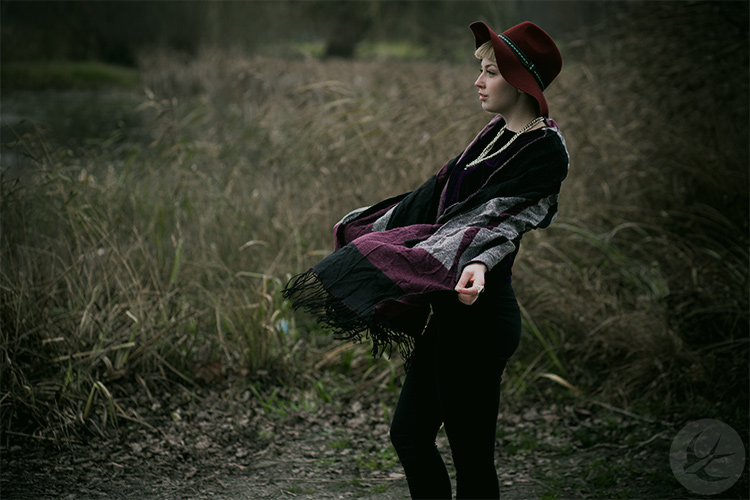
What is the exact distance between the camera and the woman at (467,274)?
208cm

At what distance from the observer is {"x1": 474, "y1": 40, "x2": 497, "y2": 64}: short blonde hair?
7.26 feet

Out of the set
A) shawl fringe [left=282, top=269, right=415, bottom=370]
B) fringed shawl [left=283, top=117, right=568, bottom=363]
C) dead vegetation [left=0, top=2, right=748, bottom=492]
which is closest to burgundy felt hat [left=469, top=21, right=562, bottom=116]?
fringed shawl [left=283, top=117, right=568, bottom=363]

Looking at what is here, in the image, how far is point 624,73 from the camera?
627 centimetres

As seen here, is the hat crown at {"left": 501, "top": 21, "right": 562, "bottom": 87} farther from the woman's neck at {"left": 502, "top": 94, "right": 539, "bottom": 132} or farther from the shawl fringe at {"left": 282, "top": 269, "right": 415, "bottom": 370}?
the shawl fringe at {"left": 282, "top": 269, "right": 415, "bottom": 370}

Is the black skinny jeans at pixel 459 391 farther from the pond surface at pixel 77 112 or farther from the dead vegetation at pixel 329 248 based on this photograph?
the pond surface at pixel 77 112

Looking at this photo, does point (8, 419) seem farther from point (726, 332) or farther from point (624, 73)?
point (624, 73)

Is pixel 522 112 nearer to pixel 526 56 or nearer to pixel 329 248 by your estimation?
pixel 526 56

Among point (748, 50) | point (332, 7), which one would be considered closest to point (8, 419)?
point (748, 50)

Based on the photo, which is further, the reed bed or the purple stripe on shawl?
the reed bed

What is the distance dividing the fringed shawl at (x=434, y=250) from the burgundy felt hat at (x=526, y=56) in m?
0.14

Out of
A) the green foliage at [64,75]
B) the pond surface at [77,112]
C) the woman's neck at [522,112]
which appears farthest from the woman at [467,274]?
the green foliage at [64,75]

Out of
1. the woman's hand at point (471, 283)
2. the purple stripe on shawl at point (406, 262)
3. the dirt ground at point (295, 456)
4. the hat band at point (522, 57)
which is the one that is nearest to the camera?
the woman's hand at point (471, 283)

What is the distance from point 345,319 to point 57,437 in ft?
6.85

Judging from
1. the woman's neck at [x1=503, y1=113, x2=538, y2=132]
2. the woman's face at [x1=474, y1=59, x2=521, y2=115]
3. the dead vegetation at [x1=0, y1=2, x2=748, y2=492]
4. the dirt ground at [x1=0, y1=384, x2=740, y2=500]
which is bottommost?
the dirt ground at [x1=0, y1=384, x2=740, y2=500]
